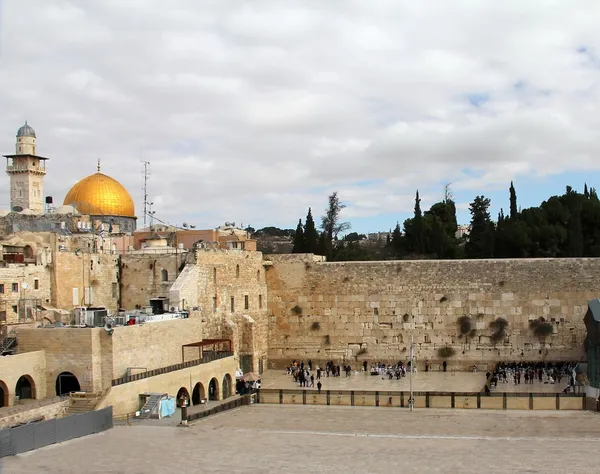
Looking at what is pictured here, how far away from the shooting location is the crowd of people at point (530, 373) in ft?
99.6

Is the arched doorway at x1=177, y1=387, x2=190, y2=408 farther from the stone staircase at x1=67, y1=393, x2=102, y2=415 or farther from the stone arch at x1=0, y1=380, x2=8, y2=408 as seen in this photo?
the stone arch at x1=0, y1=380, x2=8, y2=408

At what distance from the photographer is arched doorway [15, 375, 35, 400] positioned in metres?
22.7

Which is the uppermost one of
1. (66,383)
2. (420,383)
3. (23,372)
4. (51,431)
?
(23,372)

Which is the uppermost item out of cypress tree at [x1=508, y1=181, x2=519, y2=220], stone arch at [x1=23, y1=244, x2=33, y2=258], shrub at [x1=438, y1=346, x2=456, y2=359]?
cypress tree at [x1=508, y1=181, x2=519, y2=220]

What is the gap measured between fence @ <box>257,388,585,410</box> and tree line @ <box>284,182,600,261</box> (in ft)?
52.7

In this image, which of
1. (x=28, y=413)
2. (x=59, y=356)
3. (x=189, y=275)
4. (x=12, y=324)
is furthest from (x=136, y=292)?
(x=28, y=413)

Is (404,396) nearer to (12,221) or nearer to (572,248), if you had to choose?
(572,248)

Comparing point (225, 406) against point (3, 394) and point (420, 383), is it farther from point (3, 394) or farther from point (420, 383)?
point (420, 383)

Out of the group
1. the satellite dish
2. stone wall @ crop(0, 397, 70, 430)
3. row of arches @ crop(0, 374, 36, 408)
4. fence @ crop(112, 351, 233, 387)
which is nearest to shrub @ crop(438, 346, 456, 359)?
fence @ crop(112, 351, 233, 387)

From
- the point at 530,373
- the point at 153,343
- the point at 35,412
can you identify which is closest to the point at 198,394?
the point at 153,343

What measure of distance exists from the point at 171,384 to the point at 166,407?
1.73 meters

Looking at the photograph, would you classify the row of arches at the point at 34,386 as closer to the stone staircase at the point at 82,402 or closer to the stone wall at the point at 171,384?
the stone staircase at the point at 82,402

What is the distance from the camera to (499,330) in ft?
110

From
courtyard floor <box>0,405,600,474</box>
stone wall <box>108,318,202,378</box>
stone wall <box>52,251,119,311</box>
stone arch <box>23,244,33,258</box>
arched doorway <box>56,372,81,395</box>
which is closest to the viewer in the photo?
courtyard floor <box>0,405,600,474</box>
